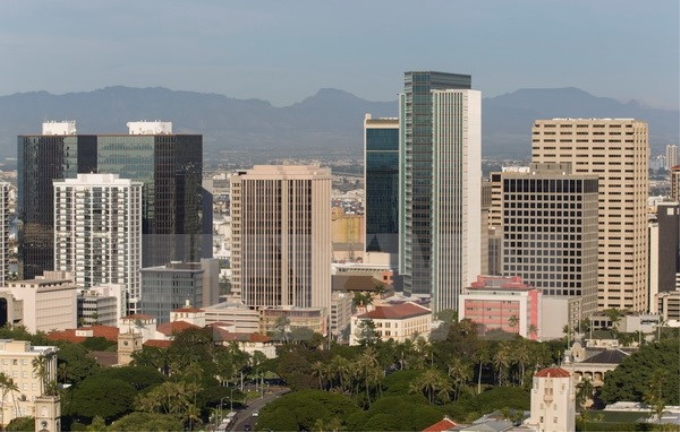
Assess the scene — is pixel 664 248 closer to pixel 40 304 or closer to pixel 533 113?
pixel 533 113

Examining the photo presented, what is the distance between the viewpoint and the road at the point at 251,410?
34.7 metres

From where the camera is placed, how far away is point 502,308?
46.5 meters

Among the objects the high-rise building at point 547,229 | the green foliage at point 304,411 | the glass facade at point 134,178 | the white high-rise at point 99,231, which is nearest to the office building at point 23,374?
the green foliage at point 304,411

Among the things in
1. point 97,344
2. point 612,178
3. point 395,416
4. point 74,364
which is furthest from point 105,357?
point 612,178

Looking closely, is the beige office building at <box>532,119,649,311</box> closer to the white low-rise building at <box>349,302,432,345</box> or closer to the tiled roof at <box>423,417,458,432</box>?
the white low-rise building at <box>349,302,432,345</box>

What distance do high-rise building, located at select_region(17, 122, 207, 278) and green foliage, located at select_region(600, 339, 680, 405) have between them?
62.2 ft

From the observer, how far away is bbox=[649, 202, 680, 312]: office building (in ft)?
183

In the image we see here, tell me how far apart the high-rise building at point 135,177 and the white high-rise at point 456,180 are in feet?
23.5

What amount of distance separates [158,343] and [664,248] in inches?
701

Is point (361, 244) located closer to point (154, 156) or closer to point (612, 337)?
point (154, 156)

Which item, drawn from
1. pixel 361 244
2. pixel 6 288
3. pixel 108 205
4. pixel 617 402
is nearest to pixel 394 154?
pixel 361 244

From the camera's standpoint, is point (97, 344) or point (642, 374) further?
point (97, 344)

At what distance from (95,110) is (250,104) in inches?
301

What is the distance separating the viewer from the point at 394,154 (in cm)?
5603
